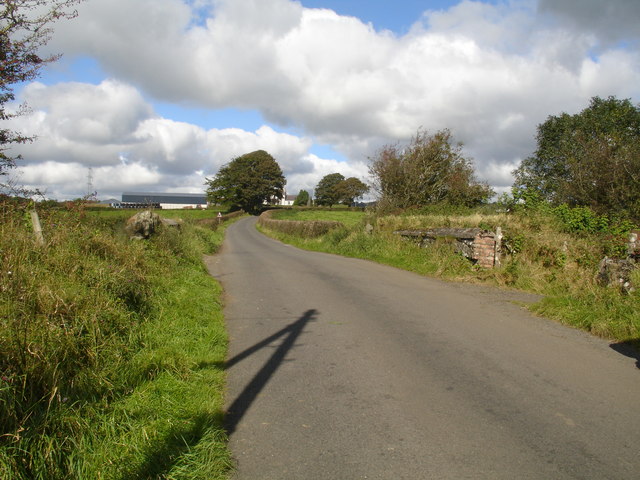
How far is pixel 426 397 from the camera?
4020mm

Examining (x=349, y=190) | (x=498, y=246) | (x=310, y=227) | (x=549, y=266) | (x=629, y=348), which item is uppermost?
(x=349, y=190)

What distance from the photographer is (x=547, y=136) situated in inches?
1316

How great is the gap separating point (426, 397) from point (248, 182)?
81804 mm

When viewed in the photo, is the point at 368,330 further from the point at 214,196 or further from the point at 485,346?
the point at 214,196

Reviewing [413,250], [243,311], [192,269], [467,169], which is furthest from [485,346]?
[467,169]

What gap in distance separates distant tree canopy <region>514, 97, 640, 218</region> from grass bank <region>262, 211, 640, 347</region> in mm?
2709

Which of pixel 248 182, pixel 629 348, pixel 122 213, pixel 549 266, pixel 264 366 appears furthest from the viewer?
pixel 248 182

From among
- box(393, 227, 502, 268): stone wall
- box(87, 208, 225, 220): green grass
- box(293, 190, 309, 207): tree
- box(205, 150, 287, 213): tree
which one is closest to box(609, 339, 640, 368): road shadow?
box(393, 227, 502, 268): stone wall

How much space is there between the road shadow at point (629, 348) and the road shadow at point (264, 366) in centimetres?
401

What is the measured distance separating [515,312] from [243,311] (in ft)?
15.2

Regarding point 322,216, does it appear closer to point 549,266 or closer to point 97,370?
point 549,266

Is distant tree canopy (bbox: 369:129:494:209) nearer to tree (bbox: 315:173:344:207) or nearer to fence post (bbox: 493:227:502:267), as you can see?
fence post (bbox: 493:227:502:267)

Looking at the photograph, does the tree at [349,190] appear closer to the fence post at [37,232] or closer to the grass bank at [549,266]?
the grass bank at [549,266]

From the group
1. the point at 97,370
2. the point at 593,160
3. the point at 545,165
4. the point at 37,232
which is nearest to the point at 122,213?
the point at 37,232
